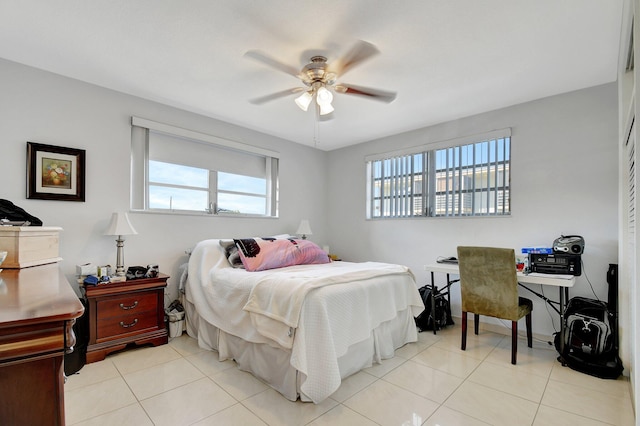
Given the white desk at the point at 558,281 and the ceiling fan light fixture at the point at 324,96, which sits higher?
the ceiling fan light fixture at the point at 324,96

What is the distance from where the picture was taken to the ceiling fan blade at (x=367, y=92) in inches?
92.1

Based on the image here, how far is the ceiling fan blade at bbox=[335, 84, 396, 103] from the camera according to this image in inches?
92.1

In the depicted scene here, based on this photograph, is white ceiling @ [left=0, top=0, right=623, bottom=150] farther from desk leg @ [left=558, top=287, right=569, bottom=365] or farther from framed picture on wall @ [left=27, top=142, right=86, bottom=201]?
desk leg @ [left=558, top=287, right=569, bottom=365]

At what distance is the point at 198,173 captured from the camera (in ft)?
12.0

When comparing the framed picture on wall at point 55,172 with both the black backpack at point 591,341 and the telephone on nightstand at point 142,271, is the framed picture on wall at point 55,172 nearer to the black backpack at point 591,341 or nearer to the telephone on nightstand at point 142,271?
the telephone on nightstand at point 142,271

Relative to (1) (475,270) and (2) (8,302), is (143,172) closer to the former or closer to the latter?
(2) (8,302)

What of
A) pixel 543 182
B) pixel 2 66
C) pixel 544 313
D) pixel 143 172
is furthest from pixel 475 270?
pixel 2 66

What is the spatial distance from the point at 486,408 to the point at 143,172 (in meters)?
3.57

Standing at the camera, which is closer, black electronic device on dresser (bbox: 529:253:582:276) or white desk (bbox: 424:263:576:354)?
white desk (bbox: 424:263:576:354)

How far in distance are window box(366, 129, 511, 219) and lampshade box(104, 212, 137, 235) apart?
10.1 feet

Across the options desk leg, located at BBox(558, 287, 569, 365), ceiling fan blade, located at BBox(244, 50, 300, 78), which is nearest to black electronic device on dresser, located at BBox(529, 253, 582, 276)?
desk leg, located at BBox(558, 287, 569, 365)

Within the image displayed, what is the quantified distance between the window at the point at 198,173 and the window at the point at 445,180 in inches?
61.9

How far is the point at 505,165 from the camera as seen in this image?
3361 mm

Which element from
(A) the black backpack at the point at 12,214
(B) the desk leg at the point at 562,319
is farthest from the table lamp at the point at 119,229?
(B) the desk leg at the point at 562,319
